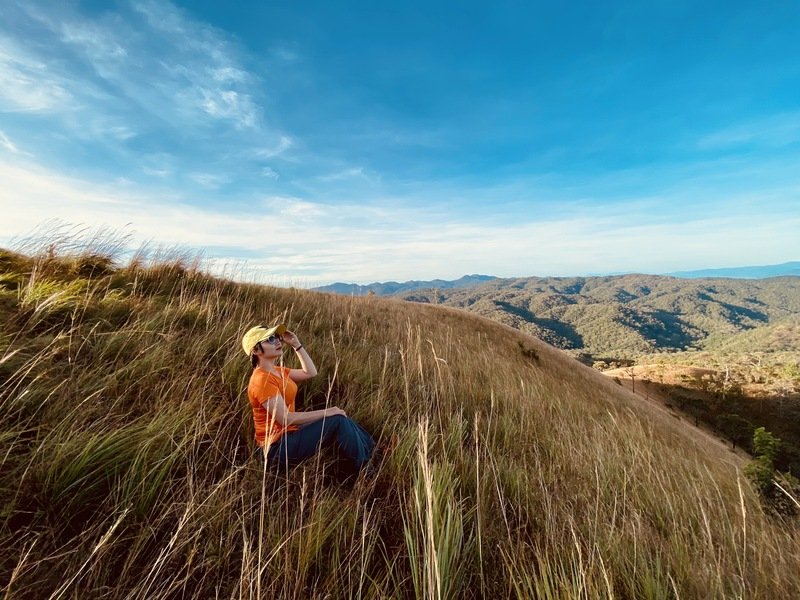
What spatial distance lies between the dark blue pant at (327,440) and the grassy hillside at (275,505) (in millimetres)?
134

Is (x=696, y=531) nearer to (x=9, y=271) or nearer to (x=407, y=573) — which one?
(x=407, y=573)

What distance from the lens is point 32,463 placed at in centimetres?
182

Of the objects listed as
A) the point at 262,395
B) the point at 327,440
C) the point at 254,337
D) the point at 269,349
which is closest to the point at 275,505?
the point at 327,440

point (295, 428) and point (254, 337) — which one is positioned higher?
point (254, 337)

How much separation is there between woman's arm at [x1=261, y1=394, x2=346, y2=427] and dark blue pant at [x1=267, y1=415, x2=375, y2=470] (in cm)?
4

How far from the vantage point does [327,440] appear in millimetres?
2744

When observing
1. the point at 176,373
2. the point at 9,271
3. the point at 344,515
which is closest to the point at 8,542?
the point at 344,515

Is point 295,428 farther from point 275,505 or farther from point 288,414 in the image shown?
point 275,505

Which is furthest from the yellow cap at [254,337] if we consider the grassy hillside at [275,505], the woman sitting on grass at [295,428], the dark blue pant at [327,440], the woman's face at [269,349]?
the dark blue pant at [327,440]

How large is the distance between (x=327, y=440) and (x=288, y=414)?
Answer: 0.37m

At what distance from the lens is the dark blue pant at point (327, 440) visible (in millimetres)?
2654

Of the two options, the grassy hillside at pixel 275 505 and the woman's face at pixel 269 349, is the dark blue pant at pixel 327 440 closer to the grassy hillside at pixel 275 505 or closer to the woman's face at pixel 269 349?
the grassy hillside at pixel 275 505

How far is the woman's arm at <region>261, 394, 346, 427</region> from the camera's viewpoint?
2.55 metres

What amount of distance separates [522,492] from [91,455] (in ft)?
8.85
